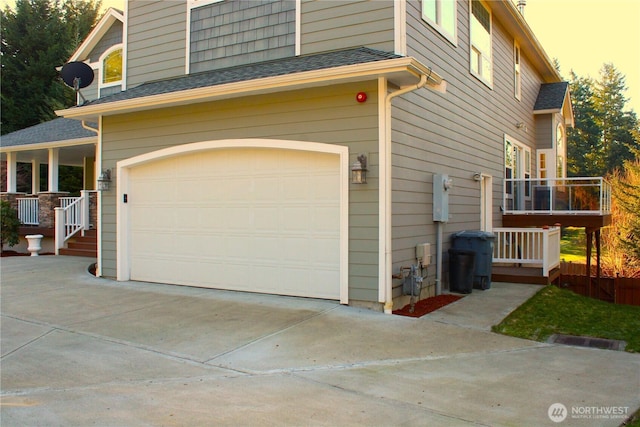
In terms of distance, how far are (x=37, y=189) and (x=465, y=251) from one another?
15208 millimetres

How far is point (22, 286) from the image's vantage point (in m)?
9.12

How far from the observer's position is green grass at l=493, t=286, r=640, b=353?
651cm

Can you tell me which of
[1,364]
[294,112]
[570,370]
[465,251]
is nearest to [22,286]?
[1,364]

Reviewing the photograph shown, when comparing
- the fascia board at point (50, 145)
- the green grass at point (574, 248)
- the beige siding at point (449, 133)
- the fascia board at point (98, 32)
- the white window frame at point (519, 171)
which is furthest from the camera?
the green grass at point (574, 248)

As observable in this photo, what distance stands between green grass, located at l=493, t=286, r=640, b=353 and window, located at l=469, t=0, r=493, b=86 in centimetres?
515

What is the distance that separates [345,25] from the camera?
25.8 ft

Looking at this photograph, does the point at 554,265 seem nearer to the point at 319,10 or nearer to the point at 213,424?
the point at 319,10

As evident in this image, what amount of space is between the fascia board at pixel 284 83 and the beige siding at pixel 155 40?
125 centimetres

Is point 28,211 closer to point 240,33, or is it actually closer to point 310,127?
point 240,33

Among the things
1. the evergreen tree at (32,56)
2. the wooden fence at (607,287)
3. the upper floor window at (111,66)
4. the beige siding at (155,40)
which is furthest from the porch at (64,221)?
→ the wooden fence at (607,287)

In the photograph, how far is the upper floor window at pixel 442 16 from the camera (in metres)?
8.48

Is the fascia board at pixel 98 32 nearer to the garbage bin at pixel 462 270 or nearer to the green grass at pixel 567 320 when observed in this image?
the garbage bin at pixel 462 270

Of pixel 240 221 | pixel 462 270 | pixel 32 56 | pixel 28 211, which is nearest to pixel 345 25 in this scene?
pixel 240 221

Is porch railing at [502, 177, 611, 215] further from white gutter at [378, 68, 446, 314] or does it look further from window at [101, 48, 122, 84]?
window at [101, 48, 122, 84]
